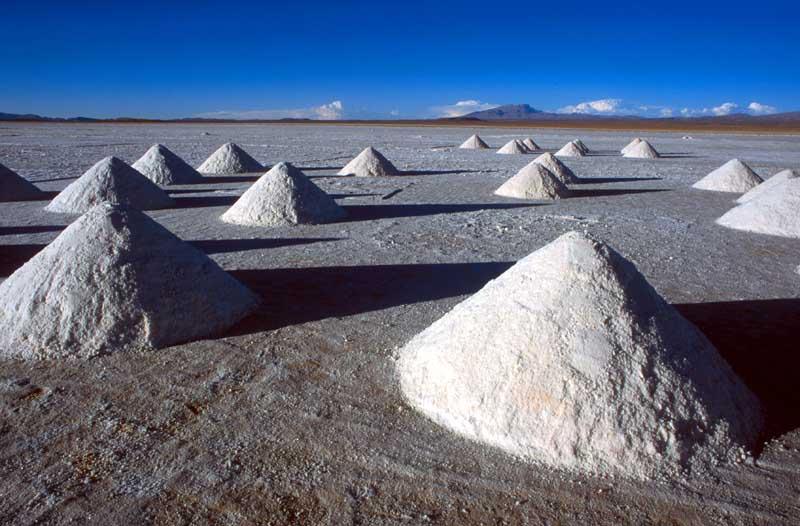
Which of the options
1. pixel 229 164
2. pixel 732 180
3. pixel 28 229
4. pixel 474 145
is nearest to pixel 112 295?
pixel 28 229

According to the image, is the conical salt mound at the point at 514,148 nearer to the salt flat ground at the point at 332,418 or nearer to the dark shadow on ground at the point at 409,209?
the dark shadow on ground at the point at 409,209

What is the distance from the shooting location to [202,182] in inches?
474

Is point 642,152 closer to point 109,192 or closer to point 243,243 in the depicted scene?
point 109,192

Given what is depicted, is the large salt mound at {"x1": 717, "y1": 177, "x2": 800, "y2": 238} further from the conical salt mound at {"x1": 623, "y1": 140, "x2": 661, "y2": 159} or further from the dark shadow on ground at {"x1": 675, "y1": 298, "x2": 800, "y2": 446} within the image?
the conical salt mound at {"x1": 623, "y1": 140, "x2": 661, "y2": 159}

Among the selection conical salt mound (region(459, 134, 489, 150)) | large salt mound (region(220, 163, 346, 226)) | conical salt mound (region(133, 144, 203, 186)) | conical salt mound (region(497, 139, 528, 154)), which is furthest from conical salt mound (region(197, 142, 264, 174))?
conical salt mound (region(459, 134, 489, 150))

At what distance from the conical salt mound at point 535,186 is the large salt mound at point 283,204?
3417 millimetres

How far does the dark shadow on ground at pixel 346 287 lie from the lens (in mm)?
4324

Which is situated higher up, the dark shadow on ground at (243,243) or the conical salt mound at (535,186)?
the conical salt mound at (535,186)

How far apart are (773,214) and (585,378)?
20.3 ft

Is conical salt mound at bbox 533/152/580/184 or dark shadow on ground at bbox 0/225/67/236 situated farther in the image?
conical salt mound at bbox 533/152/580/184

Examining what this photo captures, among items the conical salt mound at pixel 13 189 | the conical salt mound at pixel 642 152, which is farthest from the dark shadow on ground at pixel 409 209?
the conical salt mound at pixel 642 152

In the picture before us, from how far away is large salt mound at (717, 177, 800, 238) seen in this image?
24.0 ft

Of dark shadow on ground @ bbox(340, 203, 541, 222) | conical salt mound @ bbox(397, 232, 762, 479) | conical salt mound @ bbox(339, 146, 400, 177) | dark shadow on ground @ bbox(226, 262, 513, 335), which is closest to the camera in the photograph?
conical salt mound @ bbox(397, 232, 762, 479)

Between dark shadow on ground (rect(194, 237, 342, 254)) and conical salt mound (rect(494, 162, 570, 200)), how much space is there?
434 centimetres
